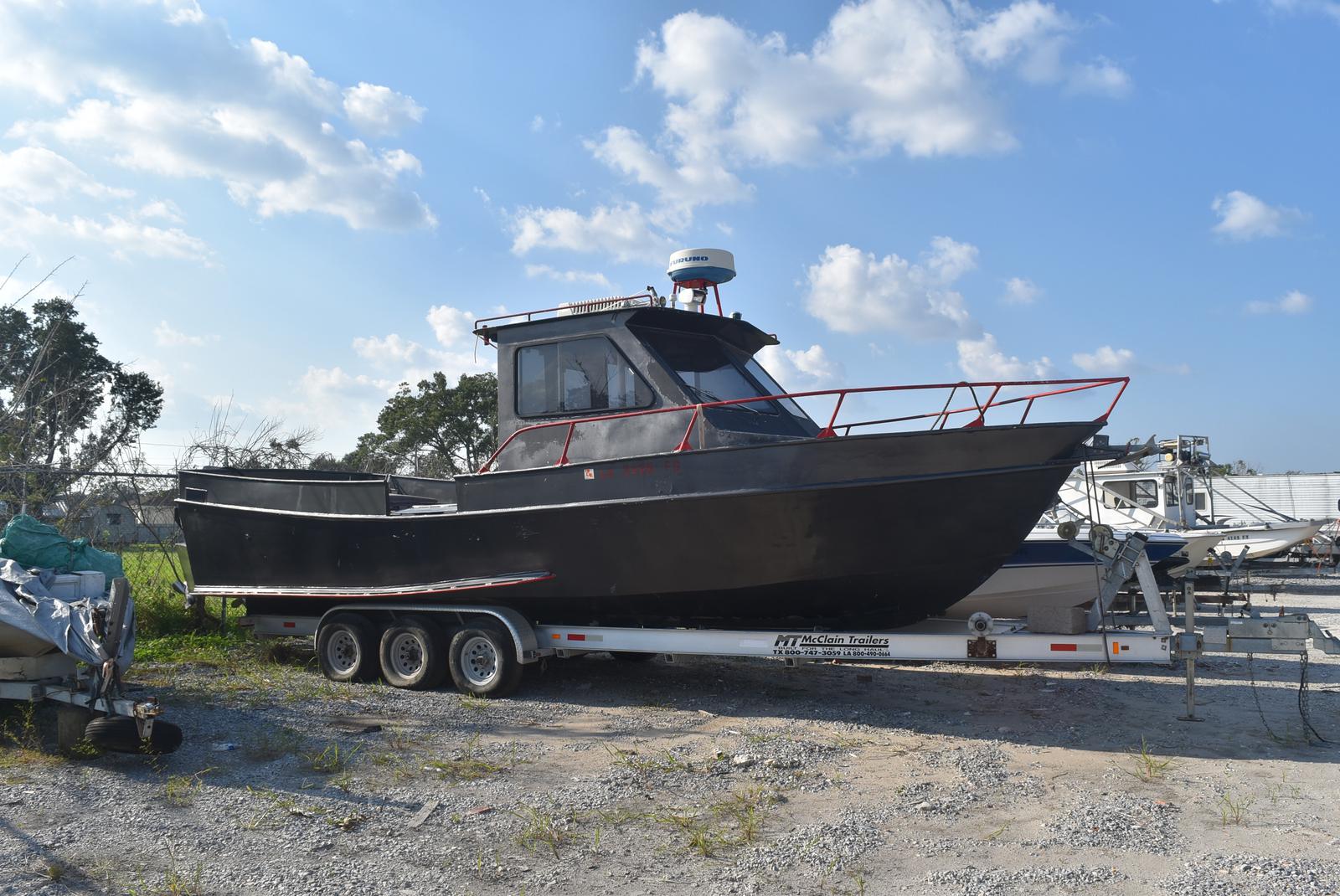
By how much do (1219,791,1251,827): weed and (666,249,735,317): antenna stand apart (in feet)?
15.7

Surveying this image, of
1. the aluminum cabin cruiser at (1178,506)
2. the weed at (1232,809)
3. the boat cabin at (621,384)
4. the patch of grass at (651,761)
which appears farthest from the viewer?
the aluminum cabin cruiser at (1178,506)

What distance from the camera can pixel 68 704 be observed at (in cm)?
516

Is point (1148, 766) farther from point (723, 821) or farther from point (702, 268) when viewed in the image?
point (702, 268)

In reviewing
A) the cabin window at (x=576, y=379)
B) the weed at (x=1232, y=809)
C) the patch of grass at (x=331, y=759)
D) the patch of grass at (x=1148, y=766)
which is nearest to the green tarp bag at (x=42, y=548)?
the patch of grass at (x=331, y=759)

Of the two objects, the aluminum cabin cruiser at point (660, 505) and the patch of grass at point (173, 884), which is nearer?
the patch of grass at point (173, 884)

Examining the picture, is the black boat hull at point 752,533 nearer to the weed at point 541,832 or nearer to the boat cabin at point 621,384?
the boat cabin at point 621,384

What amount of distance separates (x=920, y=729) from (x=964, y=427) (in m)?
2.04

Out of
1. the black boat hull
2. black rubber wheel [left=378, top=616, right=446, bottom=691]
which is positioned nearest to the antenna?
the black boat hull

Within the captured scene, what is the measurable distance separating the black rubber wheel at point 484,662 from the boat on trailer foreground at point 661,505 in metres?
0.26

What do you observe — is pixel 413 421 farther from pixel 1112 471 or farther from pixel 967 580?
pixel 967 580

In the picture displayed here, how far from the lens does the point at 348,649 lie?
7.85 metres

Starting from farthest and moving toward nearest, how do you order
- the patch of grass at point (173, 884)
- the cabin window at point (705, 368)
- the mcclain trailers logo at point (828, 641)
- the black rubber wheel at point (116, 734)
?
the cabin window at point (705, 368)
the mcclain trailers logo at point (828, 641)
the black rubber wheel at point (116, 734)
the patch of grass at point (173, 884)

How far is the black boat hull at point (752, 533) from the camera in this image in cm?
577

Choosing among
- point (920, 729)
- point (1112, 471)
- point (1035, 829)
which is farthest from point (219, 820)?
point (1112, 471)
